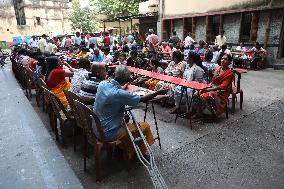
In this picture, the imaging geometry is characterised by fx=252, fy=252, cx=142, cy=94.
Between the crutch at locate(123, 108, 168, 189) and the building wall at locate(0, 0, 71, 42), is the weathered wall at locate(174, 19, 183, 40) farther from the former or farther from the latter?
the building wall at locate(0, 0, 71, 42)

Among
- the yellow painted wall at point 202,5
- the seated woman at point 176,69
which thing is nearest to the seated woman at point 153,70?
the seated woman at point 176,69

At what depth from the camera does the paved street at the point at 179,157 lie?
129 inches

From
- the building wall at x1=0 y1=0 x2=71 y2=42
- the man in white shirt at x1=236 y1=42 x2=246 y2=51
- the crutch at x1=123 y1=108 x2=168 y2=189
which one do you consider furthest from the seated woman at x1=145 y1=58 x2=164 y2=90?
the building wall at x1=0 y1=0 x2=71 y2=42

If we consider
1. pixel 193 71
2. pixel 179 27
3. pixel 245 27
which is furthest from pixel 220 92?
pixel 179 27

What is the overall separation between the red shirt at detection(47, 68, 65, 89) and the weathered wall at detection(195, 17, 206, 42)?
470 inches

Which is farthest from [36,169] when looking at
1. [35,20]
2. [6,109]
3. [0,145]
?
[35,20]

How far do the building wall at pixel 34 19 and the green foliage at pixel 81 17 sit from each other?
120cm

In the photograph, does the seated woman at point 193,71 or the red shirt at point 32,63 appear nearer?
the seated woman at point 193,71

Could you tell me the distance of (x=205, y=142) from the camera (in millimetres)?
4254

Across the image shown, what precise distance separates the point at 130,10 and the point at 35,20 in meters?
12.7

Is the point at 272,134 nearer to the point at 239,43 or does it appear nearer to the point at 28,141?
the point at 28,141

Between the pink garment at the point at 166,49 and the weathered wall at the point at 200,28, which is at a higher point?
the weathered wall at the point at 200,28

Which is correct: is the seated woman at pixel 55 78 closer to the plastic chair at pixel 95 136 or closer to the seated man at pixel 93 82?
the seated man at pixel 93 82

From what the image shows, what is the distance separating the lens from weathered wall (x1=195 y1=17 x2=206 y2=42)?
15.1 meters
